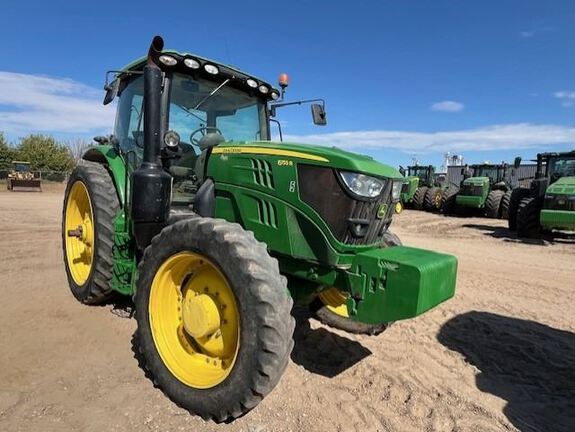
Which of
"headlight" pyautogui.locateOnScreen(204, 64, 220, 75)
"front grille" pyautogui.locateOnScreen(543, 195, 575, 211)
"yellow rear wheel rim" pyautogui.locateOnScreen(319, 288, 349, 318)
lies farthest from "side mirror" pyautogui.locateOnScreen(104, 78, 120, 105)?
"front grille" pyautogui.locateOnScreen(543, 195, 575, 211)

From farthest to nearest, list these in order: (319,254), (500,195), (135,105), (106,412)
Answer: (500,195) < (135,105) < (319,254) < (106,412)

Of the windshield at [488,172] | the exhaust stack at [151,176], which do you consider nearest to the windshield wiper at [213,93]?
the exhaust stack at [151,176]

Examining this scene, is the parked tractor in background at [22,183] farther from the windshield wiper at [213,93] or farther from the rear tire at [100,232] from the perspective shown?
the windshield wiper at [213,93]

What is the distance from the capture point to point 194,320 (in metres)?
2.76

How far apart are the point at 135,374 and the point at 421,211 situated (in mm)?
19311

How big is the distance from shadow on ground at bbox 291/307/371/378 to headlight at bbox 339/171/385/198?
4.51ft

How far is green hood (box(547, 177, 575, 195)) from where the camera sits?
10555 mm

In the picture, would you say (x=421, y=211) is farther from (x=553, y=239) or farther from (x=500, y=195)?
(x=553, y=239)

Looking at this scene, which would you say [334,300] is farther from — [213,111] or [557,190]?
[557,190]

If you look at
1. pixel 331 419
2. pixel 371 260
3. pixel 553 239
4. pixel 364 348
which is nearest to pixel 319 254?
pixel 371 260

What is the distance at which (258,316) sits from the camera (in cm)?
237

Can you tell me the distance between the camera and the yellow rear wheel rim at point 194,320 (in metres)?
2.74

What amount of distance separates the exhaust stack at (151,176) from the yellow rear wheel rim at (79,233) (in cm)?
137

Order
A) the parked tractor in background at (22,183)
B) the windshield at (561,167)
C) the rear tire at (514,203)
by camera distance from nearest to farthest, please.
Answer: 1. the windshield at (561,167)
2. the rear tire at (514,203)
3. the parked tractor in background at (22,183)
